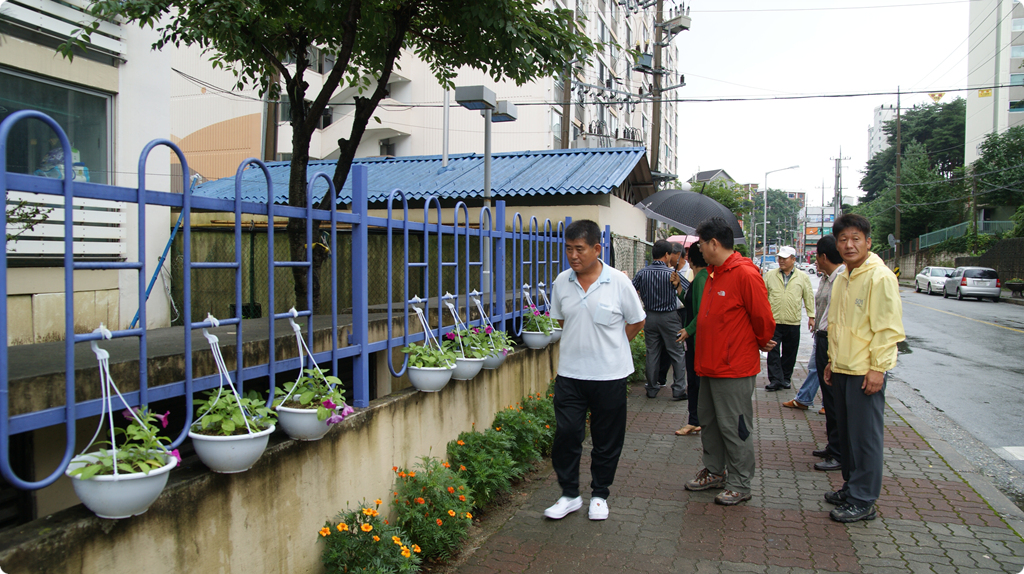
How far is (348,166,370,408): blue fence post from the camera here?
3656 mm

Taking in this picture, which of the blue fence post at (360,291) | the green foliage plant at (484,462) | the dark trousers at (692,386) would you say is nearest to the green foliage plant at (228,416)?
the blue fence post at (360,291)

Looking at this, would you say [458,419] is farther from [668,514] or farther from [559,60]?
[559,60]

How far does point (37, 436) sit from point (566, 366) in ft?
8.88

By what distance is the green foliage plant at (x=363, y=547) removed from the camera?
3096mm

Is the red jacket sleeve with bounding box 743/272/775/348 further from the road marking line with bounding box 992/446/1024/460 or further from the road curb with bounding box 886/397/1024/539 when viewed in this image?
the road marking line with bounding box 992/446/1024/460

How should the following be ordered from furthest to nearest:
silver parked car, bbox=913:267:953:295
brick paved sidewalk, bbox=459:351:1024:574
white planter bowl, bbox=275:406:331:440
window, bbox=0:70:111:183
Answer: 1. silver parked car, bbox=913:267:953:295
2. window, bbox=0:70:111:183
3. brick paved sidewalk, bbox=459:351:1024:574
4. white planter bowl, bbox=275:406:331:440

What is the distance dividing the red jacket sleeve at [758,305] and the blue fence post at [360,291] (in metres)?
2.51

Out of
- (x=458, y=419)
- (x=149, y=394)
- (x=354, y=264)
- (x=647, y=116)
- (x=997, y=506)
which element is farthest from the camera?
(x=647, y=116)

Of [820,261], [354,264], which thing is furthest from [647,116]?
[354,264]

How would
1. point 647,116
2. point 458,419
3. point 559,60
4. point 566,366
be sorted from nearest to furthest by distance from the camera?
point 566,366
point 458,419
point 559,60
point 647,116

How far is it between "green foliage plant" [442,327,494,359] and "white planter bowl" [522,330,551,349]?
4.37 feet

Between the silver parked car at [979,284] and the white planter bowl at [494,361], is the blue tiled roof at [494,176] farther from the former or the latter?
the silver parked car at [979,284]

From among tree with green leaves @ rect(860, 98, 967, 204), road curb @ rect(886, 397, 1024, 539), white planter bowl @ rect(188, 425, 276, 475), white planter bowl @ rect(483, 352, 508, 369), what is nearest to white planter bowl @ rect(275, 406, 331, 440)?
white planter bowl @ rect(188, 425, 276, 475)

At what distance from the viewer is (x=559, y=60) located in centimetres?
593
